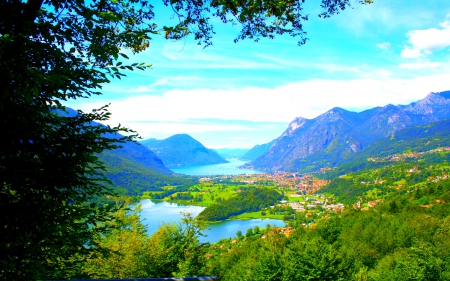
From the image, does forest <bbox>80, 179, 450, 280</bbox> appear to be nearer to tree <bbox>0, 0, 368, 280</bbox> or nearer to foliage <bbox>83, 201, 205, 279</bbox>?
foliage <bbox>83, 201, 205, 279</bbox>

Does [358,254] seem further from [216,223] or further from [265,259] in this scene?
[216,223]

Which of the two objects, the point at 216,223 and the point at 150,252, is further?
→ the point at 216,223

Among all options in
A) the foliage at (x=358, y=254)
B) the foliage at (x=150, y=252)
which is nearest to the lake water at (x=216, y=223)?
the foliage at (x=358, y=254)

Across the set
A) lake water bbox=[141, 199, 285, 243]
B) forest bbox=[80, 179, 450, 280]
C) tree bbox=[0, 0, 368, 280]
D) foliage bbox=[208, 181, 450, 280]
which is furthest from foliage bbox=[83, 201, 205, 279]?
lake water bbox=[141, 199, 285, 243]

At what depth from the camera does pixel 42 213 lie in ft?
11.5

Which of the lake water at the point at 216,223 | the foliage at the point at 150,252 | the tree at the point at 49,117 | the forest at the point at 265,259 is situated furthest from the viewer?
the lake water at the point at 216,223

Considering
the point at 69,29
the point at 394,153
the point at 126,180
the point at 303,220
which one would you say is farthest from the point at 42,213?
the point at 394,153

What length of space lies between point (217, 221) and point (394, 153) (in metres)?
163

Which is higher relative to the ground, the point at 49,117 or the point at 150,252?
the point at 49,117

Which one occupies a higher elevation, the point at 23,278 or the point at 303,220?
the point at 23,278

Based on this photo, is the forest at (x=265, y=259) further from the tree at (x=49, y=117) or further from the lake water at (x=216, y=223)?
the lake water at (x=216, y=223)

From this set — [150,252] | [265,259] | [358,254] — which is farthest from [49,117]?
[358,254]

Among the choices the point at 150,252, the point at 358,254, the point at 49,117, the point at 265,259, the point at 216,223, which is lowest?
the point at 216,223

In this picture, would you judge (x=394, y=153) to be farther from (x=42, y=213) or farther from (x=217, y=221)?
(x=42, y=213)
